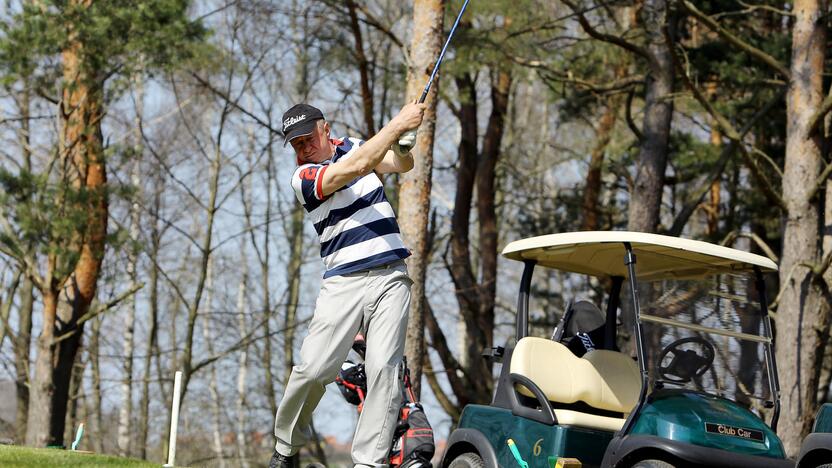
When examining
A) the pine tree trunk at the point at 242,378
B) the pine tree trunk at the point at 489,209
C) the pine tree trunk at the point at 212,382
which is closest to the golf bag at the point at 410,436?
the pine tree trunk at the point at 489,209

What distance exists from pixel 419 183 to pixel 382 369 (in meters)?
4.52

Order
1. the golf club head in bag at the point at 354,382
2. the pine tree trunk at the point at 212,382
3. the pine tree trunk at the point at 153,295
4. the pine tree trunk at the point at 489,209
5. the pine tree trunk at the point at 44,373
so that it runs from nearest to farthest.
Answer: the golf club head in bag at the point at 354,382, the pine tree trunk at the point at 44,373, the pine tree trunk at the point at 489,209, the pine tree trunk at the point at 153,295, the pine tree trunk at the point at 212,382

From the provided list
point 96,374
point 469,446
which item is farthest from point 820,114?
point 96,374

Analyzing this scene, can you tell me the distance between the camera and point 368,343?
16.4 feet

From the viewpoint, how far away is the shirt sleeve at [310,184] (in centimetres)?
489

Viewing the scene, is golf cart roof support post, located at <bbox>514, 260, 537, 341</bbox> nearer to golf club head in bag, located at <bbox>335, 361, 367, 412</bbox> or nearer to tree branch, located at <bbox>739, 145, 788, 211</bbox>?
golf club head in bag, located at <bbox>335, 361, 367, 412</bbox>

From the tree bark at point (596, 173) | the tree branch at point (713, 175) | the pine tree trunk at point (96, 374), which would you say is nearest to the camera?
the tree branch at point (713, 175)

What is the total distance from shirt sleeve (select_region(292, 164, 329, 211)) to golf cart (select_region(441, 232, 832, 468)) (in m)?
1.31

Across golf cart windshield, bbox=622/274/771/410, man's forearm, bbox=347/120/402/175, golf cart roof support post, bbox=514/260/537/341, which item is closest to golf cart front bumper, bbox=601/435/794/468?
golf cart windshield, bbox=622/274/771/410

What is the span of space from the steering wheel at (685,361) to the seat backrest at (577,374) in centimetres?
40

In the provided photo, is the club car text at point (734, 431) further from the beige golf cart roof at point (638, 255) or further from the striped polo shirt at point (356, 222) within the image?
the striped polo shirt at point (356, 222)

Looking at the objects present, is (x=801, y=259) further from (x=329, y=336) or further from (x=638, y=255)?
(x=329, y=336)

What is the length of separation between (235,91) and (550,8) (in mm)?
7685

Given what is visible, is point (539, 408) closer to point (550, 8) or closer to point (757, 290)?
point (757, 290)
